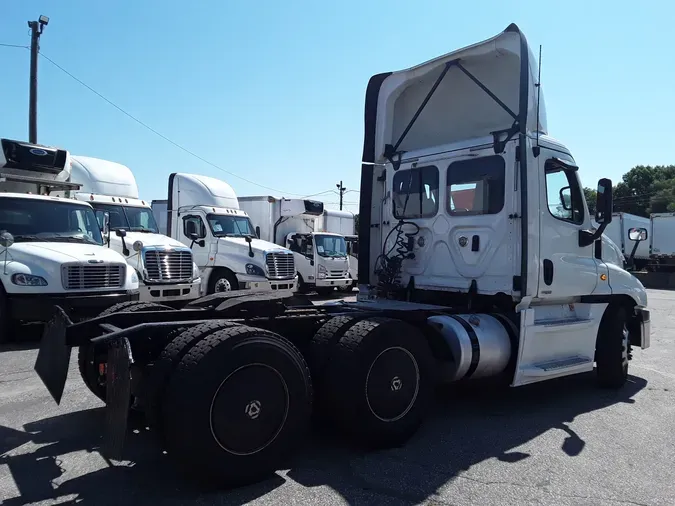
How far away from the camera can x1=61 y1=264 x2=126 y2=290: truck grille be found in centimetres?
846

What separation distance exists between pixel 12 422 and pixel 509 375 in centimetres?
486

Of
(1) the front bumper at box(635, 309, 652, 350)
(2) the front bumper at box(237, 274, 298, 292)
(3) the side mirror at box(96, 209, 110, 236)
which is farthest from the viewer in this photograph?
(2) the front bumper at box(237, 274, 298, 292)

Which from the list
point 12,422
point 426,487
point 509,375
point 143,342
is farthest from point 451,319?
point 12,422

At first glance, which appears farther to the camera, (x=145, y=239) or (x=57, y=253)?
(x=145, y=239)

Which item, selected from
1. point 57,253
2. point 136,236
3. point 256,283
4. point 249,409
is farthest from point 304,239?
point 249,409

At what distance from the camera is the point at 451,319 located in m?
5.33

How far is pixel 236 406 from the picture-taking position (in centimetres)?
354

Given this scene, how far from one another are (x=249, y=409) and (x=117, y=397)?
0.84m

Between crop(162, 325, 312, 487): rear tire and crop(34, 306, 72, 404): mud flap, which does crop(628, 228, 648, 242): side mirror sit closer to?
crop(162, 325, 312, 487): rear tire

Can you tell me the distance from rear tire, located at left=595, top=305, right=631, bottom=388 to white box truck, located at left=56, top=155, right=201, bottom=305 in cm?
747

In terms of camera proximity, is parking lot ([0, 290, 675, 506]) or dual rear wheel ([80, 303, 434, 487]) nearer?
dual rear wheel ([80, 303, 434, 487])

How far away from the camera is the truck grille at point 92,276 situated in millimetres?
8461

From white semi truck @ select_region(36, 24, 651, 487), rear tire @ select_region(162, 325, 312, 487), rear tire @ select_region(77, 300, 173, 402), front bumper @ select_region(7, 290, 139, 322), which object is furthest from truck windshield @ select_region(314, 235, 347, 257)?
rear tire @ select_region(162, 325, 312, 487)

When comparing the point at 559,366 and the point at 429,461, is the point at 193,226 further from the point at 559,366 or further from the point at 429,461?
the point at 429,461
